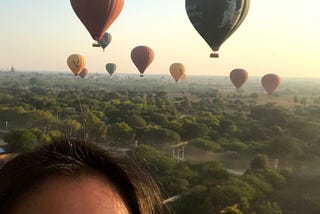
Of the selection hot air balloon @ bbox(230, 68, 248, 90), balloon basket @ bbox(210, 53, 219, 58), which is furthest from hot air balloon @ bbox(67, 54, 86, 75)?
balloon basket @ bbox(210, 53, 219, 58)

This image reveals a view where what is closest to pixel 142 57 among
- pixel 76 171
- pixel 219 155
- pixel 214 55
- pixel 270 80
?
pixel 219 155

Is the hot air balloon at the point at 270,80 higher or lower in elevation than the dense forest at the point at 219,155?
higher

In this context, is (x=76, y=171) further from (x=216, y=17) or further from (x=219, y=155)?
Answer: (x=219, y=155)

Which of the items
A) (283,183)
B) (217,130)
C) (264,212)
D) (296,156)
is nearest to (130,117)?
(217,130)

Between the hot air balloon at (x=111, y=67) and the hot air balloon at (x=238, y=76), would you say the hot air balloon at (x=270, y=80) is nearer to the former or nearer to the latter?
the hot air balloon at (x=238, y=76)

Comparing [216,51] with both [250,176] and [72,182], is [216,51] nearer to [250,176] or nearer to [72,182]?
[250,176]

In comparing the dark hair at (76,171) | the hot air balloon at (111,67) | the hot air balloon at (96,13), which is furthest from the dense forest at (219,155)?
the hot air balloon at (111,67)
